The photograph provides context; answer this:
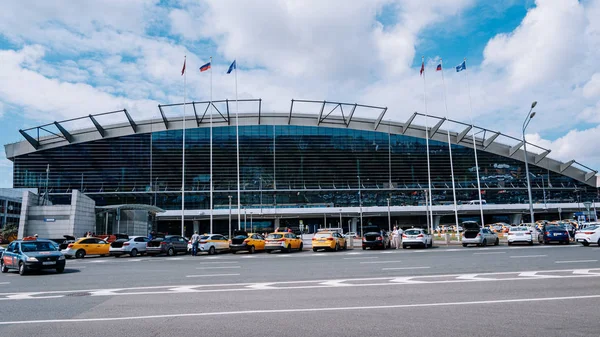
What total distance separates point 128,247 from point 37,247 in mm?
11378

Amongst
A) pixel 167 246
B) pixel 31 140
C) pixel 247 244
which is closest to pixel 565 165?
pixel 247 244

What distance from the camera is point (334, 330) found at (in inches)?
280

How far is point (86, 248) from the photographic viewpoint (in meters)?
30.3

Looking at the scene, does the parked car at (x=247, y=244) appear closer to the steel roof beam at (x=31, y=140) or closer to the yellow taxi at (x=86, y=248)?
the yellow taxi at (x=86, y=248)

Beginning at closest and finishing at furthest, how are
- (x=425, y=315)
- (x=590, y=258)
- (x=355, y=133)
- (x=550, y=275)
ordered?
(x=425, y=315) < (x=550, y=275) < (x=590, y=258) < (x=355, y=133)

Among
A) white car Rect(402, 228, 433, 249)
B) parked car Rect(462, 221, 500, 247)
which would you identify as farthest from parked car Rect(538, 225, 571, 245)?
white car Rect(402, 228, 433, 249)

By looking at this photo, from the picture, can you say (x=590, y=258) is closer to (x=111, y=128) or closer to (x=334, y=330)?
(x=334, y=330)

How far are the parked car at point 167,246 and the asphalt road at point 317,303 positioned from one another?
1377 cm

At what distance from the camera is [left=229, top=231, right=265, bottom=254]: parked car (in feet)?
99.3

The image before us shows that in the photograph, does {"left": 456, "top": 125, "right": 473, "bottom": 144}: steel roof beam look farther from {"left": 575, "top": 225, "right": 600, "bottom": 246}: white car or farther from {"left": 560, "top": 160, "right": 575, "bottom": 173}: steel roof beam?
{"left": 575, "top": 225, "right": 600, "bottom": 246}: white car

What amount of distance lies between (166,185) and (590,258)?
2506 inches

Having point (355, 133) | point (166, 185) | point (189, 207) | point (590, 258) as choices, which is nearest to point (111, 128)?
point (166, 185)

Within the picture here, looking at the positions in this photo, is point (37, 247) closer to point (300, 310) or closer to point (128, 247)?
point (128, 247)

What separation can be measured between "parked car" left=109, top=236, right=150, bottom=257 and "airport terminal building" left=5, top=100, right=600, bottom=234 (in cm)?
3722
